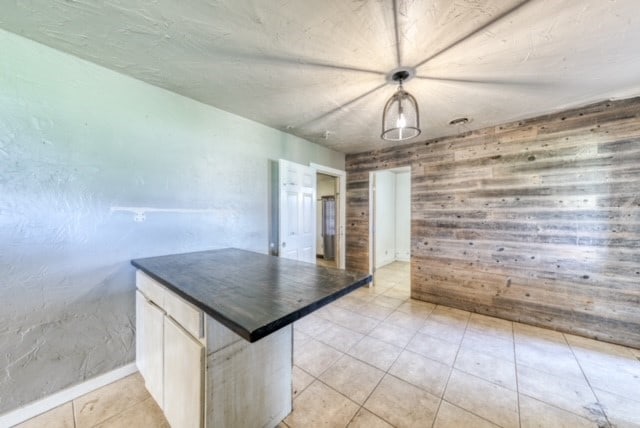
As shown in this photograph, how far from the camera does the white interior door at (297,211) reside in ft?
9.72

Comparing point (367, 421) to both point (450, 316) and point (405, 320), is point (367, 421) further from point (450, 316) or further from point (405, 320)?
point (450, 316)

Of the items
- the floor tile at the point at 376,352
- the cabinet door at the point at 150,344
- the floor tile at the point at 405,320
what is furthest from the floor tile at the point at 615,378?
the cabinet door at the point at 150,344

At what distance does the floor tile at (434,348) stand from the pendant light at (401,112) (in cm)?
200

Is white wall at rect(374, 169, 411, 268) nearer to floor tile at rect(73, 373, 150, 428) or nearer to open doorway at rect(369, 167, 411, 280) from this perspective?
open doorway at rect(369, 167, 411, 280)

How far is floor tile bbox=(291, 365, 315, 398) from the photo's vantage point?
67.8 inches

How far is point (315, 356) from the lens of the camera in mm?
2133

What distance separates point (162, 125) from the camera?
2062 mm

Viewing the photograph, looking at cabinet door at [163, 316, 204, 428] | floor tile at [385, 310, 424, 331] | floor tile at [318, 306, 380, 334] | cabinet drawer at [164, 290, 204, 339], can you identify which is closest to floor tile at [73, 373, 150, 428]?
cabinet door at [163, 316, 204, 428]

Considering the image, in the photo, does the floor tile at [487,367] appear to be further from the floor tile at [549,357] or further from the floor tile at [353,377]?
the floor tile at [353,377]

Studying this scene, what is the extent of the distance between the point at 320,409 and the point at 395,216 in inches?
207

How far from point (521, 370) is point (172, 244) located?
325 cm

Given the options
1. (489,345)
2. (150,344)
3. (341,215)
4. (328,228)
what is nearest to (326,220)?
(328,228)

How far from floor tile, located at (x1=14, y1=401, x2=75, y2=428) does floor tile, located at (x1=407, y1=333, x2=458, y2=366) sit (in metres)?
2.62

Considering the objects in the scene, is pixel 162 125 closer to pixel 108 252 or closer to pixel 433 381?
pixel 108 252
